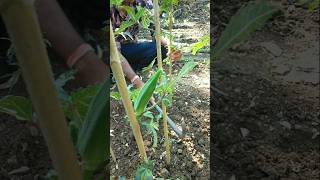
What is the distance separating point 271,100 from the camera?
0.40 metres

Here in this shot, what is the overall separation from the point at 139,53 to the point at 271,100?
0.24 m

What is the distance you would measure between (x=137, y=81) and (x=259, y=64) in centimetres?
21

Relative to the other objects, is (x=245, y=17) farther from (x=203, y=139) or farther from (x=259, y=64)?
(x=203, y=139)

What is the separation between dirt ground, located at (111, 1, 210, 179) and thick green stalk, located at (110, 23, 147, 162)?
0.02m

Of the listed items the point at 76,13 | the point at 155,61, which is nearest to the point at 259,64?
the point at 76,13

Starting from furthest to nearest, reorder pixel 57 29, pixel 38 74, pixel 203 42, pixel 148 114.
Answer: pixel 148 114
pixel 203 42
pixel 57 29
pixel 38 74

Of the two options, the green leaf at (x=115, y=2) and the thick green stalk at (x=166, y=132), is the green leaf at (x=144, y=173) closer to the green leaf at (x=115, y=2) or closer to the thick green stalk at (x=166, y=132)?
the thick green stalk at (x=166, y=132)

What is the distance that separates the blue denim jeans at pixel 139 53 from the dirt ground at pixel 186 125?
0.16 ft

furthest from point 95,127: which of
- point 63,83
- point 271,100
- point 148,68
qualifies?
point 148,68

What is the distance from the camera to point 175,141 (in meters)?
0.67

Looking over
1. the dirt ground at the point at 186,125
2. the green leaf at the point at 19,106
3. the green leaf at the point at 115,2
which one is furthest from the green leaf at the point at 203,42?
the green leaf at the point at 19,106

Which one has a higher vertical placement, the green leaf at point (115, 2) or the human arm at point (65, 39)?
the green leaf at point (115, 2)

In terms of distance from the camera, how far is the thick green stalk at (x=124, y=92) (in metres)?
0.46

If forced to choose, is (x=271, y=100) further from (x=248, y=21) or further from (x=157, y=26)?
(x=157, y=26)
